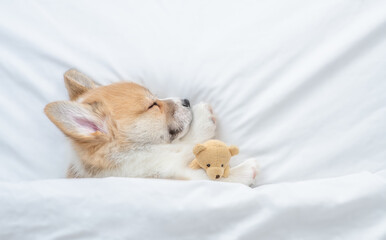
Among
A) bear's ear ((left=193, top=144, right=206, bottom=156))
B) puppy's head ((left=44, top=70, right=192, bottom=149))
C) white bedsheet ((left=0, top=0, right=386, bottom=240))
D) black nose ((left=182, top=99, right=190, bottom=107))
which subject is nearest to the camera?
white bedsheet ((left=0, top=0, right=386, bottom=240))

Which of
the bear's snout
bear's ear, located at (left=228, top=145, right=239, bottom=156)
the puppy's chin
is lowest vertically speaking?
the bear's snout

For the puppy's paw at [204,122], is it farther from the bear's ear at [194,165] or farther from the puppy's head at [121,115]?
the bear's ear at [194,165]

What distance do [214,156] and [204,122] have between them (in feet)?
0.73

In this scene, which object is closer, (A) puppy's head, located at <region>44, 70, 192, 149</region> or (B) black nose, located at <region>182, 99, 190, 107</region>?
(A) puppy's head, located at <region>44, 70, 192, 149</region>

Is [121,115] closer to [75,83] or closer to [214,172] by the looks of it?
[75,83]

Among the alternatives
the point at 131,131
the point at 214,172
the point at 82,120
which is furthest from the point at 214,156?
the point at 82,120

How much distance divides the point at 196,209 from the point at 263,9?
87 centimetres

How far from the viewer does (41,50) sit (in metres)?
1.59

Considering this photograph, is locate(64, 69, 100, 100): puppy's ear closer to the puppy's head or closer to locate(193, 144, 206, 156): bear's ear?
the puppy's head

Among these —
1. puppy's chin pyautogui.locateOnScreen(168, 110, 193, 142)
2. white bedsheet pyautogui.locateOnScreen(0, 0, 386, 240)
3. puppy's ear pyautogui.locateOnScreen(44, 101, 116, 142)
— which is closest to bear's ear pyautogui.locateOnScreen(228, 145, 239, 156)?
white bedsheet pyautogui.locateOnScreen(0, 0, 386, 240)

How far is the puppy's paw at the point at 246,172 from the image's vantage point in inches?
50.6

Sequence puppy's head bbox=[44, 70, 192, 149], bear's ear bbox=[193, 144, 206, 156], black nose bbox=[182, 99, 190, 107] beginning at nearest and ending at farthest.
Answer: bear's ear bbox=[193, 144, 206, 156] → puppy's head bbox=[44, 70, 192, 149] → black nose bbox=[182, 99, 190, 107]

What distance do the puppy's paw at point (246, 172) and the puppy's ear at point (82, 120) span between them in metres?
0.48

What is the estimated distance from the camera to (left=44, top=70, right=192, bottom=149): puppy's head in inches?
52.9
